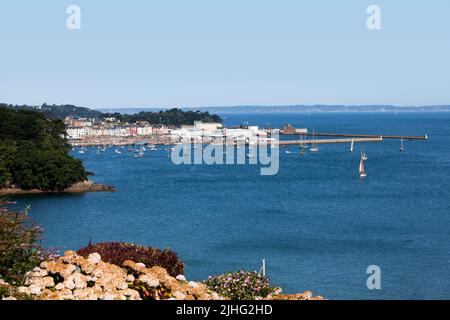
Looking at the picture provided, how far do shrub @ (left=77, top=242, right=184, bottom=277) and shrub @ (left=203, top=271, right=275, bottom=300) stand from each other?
680 mm

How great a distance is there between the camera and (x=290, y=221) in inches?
1224

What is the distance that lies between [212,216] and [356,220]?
6477 mm

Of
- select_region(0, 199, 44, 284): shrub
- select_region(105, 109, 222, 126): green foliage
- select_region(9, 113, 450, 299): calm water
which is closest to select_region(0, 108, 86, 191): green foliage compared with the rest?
select_region(9, 113, 450, 299): calm water

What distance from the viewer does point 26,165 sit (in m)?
40.4

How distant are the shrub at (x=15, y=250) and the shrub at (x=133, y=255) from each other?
94 cm

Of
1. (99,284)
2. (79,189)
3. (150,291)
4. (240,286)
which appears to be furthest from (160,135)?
(99,284)

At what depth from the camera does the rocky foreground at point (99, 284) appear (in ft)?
16.4

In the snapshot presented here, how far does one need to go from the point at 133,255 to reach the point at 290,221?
76.4 feet

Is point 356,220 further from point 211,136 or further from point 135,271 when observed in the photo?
point 211,136

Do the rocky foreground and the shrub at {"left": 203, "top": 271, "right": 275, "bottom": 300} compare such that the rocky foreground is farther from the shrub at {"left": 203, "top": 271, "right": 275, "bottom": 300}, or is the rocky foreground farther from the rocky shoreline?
the rocky shoreline

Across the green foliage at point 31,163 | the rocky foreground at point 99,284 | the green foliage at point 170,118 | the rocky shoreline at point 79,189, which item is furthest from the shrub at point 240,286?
the green foliage at point 170,118

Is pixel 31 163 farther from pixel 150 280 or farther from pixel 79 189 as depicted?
pixel 150 280

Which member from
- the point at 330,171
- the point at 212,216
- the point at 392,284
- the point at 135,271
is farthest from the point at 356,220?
the point at 135,271
